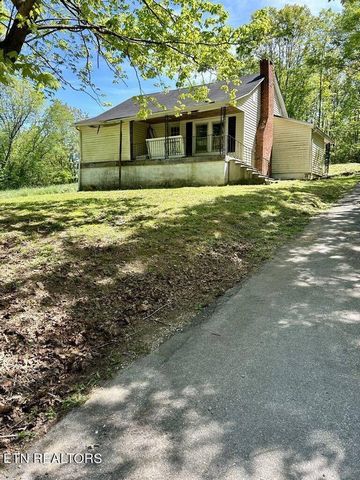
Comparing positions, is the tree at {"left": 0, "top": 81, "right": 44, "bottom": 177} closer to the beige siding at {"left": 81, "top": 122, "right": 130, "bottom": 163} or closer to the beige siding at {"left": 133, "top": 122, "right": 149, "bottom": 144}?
the beige siding at {"left": 81, "top": 122, "right": 130, "bottom": 163}

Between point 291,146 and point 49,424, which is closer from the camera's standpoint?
point 49,424

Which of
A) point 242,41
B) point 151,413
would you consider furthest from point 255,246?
point 242,41

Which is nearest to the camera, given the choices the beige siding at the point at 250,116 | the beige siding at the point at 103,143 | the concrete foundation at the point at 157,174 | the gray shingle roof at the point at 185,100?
the concrete foundation at the point at 157,174

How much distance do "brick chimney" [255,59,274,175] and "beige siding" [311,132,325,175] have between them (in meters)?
2.67

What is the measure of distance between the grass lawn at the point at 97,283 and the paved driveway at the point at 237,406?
0.28 m

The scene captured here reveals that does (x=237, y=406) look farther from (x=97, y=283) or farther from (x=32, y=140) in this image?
(x=32, y=140)

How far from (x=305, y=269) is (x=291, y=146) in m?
16.3

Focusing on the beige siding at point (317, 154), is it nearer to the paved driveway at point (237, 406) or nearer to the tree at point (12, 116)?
the paved driveway at point (237, 406)

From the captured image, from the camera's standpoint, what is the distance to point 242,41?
8.30 m

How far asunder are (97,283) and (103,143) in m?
17.0

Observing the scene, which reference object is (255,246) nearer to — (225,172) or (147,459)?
(147,459)

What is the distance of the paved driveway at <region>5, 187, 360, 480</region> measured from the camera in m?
1.84

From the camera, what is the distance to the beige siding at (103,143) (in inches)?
730

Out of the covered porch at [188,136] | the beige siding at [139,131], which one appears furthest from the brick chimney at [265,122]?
the beige siding at [139,131]
